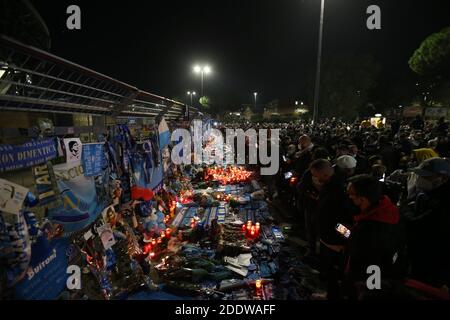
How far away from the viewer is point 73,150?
410 centimetres

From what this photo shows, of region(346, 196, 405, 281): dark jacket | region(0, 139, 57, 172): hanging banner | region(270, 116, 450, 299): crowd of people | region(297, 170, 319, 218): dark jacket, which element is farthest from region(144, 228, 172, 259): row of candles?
region(346, 196, 405, 281): dark jacket

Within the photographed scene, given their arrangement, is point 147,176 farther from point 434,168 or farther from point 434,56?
point 434,56

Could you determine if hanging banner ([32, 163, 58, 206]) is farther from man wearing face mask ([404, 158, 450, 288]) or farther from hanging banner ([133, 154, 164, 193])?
man wearing face mask ([404, 158, 450, 288])

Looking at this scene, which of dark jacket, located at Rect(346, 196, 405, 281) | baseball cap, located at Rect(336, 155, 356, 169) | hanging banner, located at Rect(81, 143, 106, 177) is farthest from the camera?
baseball cap, located at Rect(336, 155, 356, 169)

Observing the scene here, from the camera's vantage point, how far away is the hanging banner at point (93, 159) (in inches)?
175

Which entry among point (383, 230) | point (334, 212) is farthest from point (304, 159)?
point (383, 230)

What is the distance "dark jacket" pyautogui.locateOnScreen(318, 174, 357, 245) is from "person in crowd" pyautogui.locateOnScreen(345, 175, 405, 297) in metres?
0.81

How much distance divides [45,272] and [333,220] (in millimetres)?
3776

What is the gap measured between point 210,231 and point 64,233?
11.8 feet

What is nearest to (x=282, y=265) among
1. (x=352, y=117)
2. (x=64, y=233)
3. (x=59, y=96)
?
(x=64, y=233)

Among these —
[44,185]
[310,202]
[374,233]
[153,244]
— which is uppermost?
[44,185]

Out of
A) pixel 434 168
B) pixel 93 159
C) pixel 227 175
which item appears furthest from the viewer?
pixel 227 175

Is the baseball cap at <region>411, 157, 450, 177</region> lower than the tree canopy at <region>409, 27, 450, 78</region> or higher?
lower

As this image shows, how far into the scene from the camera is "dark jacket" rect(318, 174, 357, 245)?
425 centimetres
